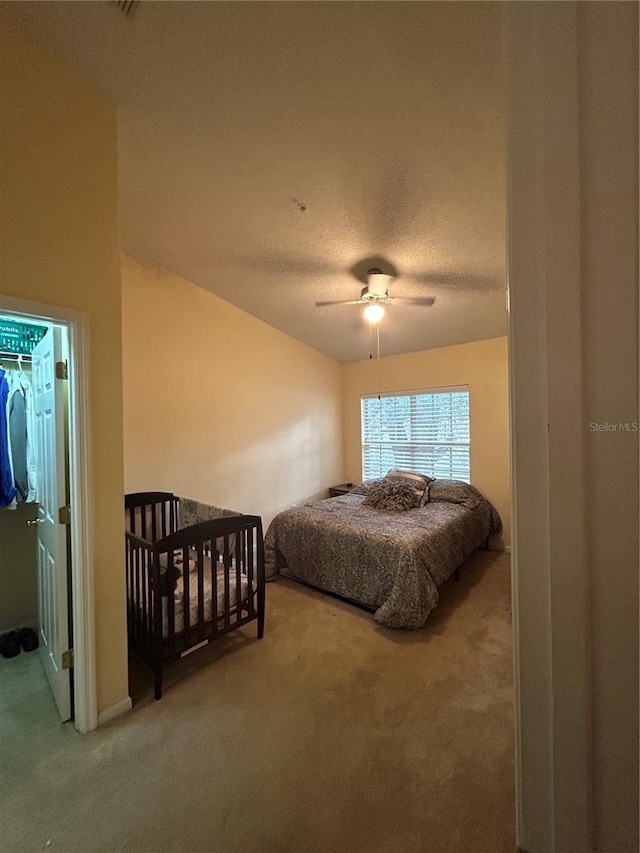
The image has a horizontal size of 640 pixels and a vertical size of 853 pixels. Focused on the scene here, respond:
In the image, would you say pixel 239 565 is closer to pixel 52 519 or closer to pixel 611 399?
pixel 52 519

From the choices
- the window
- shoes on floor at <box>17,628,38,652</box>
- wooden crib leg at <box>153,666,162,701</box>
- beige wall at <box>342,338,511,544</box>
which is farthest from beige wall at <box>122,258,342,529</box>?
wooden crib leg at <box>153,666,162,701</box>

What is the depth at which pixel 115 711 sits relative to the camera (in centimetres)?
172

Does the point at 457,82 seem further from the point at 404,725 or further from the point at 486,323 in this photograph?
the point at 404,725

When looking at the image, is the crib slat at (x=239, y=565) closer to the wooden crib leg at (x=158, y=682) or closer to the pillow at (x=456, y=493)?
the wooden crib leg at (x=158, y=682)

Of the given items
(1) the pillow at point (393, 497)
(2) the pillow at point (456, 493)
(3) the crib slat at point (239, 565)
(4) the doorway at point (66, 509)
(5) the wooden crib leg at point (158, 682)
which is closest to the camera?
(4) the doorway at point (66, 509)

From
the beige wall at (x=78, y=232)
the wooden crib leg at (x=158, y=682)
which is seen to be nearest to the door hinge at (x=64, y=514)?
the beige wall at (x=78, y=232)

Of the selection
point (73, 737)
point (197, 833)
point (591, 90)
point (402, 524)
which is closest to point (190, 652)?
point (73, 737)

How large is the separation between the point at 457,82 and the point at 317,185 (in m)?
0.84

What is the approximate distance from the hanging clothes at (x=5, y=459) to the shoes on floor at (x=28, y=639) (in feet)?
2.95

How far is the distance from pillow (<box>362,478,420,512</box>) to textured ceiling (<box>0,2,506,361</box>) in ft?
6.62

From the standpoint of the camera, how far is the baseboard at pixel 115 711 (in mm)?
1678

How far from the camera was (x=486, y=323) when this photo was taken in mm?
3570

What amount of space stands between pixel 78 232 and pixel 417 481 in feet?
11.6

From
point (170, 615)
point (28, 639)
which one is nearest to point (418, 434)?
point (170, 615)
